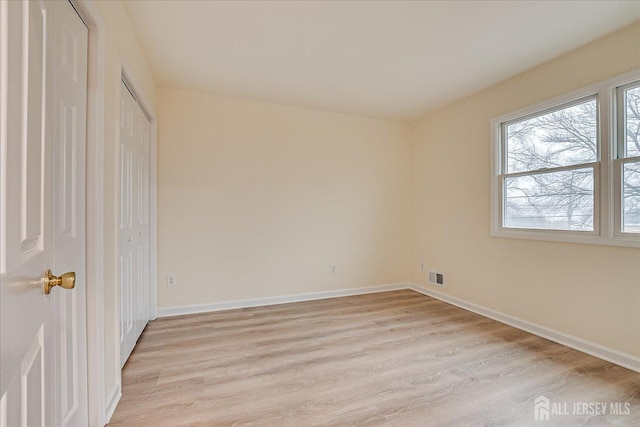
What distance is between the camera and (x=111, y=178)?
1595mm

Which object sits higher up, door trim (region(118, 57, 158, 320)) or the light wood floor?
door trim (region(118, 57, 158, 320))

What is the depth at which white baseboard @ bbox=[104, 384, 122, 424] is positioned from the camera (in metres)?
1.51

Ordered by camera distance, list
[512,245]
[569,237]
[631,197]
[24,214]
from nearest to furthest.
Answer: [24,214], [631,197], [569,237], [512,245]

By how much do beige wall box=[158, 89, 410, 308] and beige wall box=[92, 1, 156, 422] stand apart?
4.68 feet

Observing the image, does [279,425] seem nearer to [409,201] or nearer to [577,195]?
[577,195]

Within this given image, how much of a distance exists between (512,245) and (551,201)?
0.55 m

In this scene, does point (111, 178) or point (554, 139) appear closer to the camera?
point (111, 178)

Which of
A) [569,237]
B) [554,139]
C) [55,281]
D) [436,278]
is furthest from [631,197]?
[55,281]

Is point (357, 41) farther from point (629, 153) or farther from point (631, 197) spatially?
point (631, 197)

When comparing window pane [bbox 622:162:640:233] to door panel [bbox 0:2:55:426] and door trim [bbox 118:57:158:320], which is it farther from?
door trim [bbox 118:57:158:320]

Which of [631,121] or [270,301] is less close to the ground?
[631,121]

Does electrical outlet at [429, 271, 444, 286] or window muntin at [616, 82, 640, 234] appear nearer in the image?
window muntin at [616, 82, 640, 234]

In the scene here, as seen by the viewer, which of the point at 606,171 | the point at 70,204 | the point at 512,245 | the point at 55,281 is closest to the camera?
the point at 55,281

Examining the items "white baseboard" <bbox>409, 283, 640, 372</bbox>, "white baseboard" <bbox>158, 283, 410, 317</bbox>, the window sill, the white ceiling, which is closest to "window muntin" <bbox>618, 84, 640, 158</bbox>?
the white ceiling
